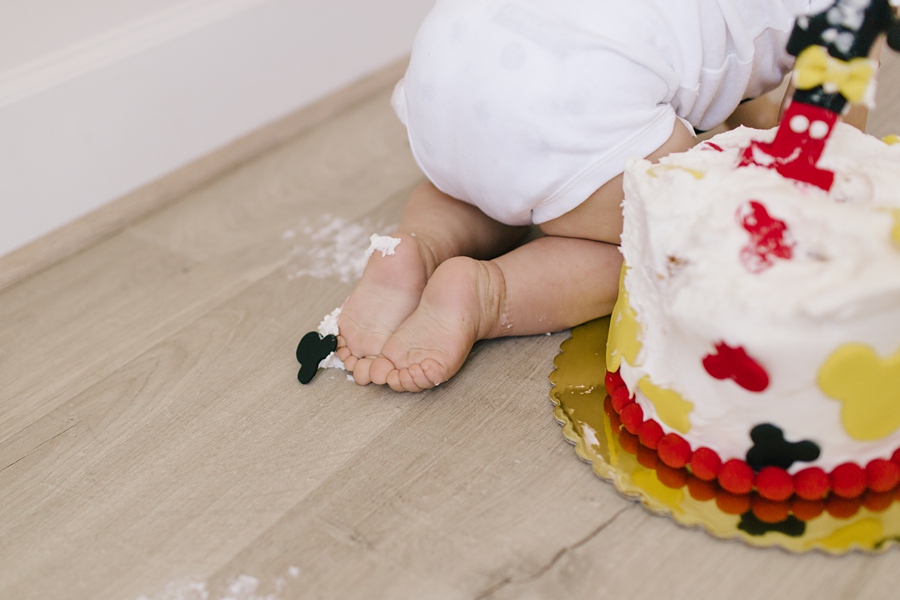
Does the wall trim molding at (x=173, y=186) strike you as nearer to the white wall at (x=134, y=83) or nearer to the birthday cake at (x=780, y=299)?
the white wall at (x=134, y=83)

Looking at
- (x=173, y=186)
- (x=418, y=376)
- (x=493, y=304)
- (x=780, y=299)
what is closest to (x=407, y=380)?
(x=418, y=376)

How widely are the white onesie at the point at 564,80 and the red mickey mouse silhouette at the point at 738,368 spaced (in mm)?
220

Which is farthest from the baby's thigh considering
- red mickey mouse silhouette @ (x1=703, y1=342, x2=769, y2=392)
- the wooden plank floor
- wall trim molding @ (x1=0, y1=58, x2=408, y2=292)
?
wall trim molding @ (x1=0, y1=58, x2=408, y2=292)

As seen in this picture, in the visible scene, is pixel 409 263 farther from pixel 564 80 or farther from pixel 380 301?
pixel 564 80

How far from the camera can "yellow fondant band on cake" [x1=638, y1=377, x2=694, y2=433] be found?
66cm

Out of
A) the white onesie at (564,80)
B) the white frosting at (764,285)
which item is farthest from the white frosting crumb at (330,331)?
the white frosting at (764,285)

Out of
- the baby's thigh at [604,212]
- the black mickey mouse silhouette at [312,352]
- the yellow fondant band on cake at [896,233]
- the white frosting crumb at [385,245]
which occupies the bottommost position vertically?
the black mickey mouse silhouette at [312,352]

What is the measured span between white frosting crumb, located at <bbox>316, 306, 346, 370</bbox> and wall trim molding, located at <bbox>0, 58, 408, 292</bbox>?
0.43m

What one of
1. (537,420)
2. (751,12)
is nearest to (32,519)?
(537,420)

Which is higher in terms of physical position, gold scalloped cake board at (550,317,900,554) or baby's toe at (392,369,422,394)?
gold scalloped cake board at (550,317,900,554)

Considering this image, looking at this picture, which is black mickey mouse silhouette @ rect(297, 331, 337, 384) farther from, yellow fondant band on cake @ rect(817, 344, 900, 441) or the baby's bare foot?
yellow fondant band on cake @ rect(817, 344, 900, 441)

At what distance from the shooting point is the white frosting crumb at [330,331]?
843mm

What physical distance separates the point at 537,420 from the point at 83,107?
0.73 meters

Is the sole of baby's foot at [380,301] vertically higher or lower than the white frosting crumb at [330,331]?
higher
